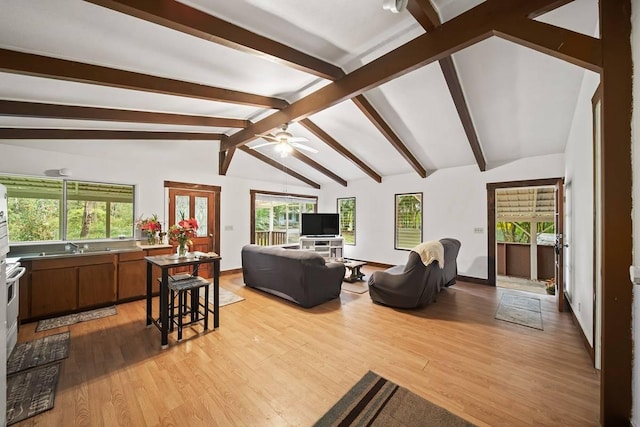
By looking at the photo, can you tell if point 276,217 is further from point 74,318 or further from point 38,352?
point 38,352

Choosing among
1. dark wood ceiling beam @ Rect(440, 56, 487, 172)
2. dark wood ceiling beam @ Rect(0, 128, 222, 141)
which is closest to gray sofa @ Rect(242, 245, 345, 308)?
dark wood ceiling beam @ Rect(0, 128, 222, 141)

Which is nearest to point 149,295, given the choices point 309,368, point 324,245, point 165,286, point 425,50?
point 165,286

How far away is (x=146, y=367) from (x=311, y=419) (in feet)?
5.44

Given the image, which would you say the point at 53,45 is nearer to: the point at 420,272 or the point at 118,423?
the point at 118,423

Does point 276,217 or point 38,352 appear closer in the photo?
point 38,352

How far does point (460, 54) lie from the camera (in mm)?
2855

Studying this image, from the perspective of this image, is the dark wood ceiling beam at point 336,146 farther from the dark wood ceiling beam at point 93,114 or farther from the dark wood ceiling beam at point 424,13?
the dark wood ceiling beam at point 424,13

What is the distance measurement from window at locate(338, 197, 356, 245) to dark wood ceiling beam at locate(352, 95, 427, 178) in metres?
2.37

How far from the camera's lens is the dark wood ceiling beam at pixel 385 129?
A: 377cm

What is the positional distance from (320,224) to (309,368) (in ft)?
16.4

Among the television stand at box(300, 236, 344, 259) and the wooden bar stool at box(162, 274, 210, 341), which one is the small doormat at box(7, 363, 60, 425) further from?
the television stand at box(300, 236, 344, 259)

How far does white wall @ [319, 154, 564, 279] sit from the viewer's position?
5074 mm

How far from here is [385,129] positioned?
441 cm

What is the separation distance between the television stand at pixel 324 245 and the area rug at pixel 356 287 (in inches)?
73.4
